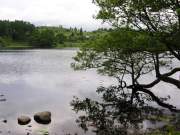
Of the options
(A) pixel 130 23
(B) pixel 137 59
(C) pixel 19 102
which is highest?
(A) pixel 130 23

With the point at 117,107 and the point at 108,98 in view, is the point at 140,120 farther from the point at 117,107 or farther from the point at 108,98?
the point at 108,98

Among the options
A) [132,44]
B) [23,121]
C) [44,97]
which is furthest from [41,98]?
[132,44]

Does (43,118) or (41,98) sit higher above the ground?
(43,118)

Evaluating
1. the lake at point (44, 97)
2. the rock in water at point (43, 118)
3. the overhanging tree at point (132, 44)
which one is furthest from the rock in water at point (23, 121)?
the overhanging tree at point (132, 44)

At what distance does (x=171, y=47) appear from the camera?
32219 millimetres

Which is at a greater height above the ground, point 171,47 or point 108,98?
point 171,47

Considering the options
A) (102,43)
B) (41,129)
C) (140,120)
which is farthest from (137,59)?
(41,129)

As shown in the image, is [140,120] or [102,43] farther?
[102,43]

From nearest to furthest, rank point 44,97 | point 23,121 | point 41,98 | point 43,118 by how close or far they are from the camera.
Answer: point 23,121, point 43,118, point 41,98, point 44,97

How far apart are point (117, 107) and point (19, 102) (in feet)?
46.6

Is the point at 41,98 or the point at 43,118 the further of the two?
the point at 41,98

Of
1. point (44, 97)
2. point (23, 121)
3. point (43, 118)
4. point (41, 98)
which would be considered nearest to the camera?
point (23, 121)

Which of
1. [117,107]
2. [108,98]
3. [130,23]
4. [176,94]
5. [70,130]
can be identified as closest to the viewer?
[70,130]

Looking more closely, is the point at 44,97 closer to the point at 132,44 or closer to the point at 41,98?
the point at 41,98
